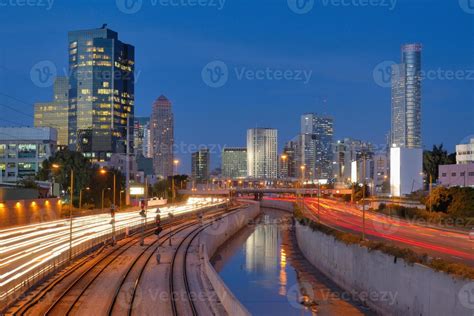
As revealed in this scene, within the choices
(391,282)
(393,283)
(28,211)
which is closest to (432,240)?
(391,282)

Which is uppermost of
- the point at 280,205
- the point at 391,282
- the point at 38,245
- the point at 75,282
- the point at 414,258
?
the point at 414,258

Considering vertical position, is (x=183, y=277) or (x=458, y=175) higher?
(x=458, y=175)

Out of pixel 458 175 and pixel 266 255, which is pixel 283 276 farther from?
pixel 458 175

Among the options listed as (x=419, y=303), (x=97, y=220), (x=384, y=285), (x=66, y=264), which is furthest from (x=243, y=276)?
(x=97, y=220)

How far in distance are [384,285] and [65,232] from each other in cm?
3923

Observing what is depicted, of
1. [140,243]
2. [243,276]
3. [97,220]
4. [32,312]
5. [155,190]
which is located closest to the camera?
[32,312]

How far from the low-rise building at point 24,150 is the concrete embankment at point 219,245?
6278 cm

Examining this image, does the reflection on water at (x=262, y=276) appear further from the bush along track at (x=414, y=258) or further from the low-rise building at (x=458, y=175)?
the low-rise building at (x=458, y=175)

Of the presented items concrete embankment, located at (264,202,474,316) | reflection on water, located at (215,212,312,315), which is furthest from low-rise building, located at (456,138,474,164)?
concrete embankment, located at (264,202,474,316)

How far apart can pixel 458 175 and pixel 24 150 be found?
349 ft

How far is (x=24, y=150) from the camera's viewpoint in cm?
15512

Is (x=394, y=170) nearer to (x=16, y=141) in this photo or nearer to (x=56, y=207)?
(x=56, y=207)

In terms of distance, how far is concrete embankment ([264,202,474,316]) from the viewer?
23.7 meters

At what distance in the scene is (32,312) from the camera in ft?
88.7
